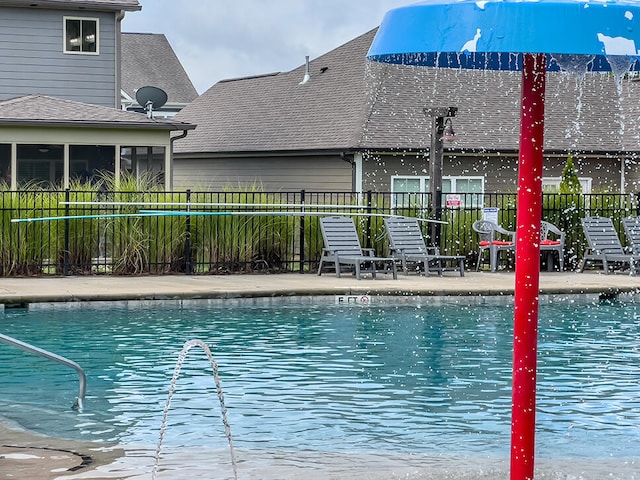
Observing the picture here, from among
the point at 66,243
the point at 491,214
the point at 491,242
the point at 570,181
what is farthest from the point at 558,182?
the point at 66,243

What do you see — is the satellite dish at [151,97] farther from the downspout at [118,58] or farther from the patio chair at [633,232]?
the patio chair at [633,232]

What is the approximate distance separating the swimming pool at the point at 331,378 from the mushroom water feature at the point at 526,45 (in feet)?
9.61

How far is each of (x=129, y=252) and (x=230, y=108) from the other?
20.0 m

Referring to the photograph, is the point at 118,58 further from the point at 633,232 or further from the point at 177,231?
the point at 633,232

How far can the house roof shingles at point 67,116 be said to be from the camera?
84.3ft

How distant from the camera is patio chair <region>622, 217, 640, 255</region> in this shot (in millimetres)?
23333

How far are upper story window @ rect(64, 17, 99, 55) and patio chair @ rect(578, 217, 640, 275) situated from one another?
12571 mm

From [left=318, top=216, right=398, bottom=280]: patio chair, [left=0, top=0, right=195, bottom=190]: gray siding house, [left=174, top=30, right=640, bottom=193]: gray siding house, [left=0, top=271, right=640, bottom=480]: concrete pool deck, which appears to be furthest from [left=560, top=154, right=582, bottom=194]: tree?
[left=0, top=0, right=195, bottom=190]: gray siding house

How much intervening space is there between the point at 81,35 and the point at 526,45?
83.6ft

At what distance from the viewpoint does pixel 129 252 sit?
70.0ft

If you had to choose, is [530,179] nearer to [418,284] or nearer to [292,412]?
[292,412]

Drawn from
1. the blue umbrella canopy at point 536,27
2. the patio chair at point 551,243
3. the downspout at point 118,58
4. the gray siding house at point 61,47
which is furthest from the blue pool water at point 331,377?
the downspout at point 118,58

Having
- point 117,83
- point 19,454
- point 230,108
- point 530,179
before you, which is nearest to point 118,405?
point 19,454

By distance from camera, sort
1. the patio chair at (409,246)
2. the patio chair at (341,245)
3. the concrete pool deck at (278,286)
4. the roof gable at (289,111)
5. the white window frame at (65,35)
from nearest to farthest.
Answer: the concrete pool deck at (278,286)
the patio chair at (341,245)
the patio chair at (409,246)
the white window frame at (65,35)
the roof gable at (289,111)
